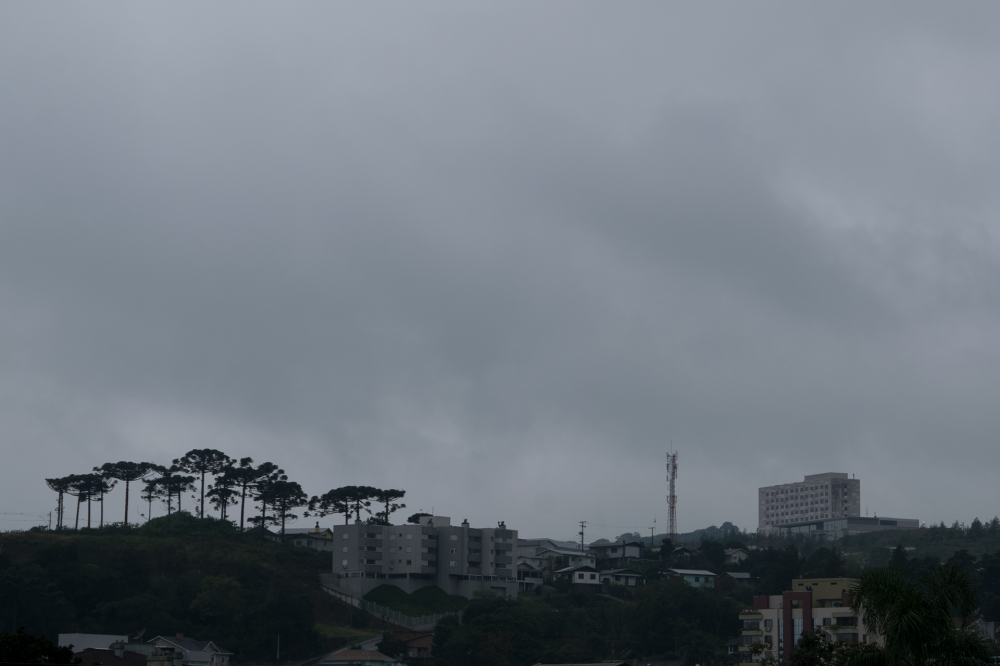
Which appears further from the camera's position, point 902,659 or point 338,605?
point 338,605

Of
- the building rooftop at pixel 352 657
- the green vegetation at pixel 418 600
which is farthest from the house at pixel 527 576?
the building rooftop at pixel 352 657

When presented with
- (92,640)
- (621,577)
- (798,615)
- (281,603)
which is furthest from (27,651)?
(621,577)

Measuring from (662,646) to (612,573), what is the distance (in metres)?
28.4

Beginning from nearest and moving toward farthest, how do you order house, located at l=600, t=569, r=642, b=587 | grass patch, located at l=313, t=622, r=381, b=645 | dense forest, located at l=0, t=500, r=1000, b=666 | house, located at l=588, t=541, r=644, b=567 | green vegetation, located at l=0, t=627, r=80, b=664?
1. green vegetation, located at l=0, t=627, r=80, b=664
2. dense forest, located at l=0, t=500, r=1000, b=666
3. grass patch, located at l=313, t=622, r=381, b=645
4. house, located at l=600, t=569, r=642, b=587
5. house, located at l=588, t=541, r=644, b=567

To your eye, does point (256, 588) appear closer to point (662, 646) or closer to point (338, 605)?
point (338, 605)

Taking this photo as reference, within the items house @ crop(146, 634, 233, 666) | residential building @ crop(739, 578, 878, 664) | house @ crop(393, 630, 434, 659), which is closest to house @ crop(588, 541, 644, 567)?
house @ crop(393, 630, 434, 659)

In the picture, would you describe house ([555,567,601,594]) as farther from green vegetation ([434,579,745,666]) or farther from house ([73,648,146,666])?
house ([73,648,146,666])

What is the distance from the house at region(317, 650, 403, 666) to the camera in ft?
316

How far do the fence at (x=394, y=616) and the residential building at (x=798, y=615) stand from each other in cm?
3104

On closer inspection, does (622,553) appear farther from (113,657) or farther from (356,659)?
(113,657)

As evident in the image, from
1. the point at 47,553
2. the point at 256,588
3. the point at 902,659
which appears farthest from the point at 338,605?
the point at 902,659

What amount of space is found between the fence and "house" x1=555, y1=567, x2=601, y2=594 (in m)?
21.5

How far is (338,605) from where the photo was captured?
119875mm

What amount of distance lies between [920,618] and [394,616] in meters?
100
